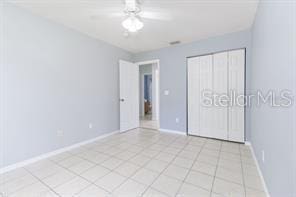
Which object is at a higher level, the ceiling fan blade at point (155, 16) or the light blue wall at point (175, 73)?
the ceiling fan blade at point (155, 16)

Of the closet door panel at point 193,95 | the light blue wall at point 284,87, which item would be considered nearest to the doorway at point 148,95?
the closet door panel at point 193,95

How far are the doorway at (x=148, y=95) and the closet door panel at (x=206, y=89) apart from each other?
1.81 m

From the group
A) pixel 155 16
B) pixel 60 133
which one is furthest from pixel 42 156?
pixel 155 16

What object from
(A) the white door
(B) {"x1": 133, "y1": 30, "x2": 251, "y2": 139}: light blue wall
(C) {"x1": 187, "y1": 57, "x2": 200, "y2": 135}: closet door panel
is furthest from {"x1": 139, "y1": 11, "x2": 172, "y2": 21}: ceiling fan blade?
(A) the white door

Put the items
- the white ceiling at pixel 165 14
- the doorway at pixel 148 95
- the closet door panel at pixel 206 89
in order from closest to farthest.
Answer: the white ceiling at pixel 165 14 < the closet door panel at pixel 206 89 < the doorway at pixel 148 95

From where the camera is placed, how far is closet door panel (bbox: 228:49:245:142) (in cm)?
304

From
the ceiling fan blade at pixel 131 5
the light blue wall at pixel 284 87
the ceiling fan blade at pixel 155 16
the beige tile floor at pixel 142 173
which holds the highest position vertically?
the ceiling fan blade at pixel 155 16

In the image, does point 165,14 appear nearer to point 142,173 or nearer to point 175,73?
point 175,73

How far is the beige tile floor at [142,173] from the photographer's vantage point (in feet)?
5.42

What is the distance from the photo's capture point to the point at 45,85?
8.17 ft

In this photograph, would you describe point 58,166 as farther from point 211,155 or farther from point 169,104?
point 169,104

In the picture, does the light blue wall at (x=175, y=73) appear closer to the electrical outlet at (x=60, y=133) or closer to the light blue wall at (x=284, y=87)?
the light blue wall at (x=284, y=87)

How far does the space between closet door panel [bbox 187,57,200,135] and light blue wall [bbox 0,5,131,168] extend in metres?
2.16

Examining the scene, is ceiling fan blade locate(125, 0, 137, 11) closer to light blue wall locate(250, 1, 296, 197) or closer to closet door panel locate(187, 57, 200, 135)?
light blue wall locate(250, 1, 296, 197)
